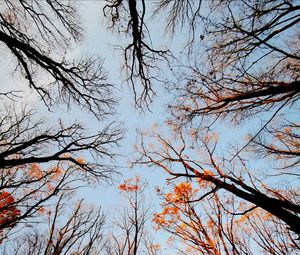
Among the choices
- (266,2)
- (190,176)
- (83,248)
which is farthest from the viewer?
(83,248)

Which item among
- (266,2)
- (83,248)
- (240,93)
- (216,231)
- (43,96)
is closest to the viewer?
(266,2)

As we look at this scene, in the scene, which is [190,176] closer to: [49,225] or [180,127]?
[180,127]

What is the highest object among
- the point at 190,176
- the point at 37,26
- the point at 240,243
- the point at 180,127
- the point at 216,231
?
the point at 37,26

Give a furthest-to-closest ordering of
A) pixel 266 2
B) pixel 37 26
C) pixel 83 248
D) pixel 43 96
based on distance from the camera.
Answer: pixel 83 248
pixel 43 96
pixel 37 26
pixel 266 2

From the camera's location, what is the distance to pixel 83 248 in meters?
10.9

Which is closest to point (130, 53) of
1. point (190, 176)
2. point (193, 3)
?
point (193, 3)

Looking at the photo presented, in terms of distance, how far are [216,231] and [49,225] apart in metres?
8.41

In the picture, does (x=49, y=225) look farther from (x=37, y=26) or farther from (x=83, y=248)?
(x=37, y=26)

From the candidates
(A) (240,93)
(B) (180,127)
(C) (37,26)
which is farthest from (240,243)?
(C) (37,26)

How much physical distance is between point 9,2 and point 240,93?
5.32m

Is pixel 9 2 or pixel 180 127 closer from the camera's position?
pixel 9 2

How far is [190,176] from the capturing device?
6.62 m

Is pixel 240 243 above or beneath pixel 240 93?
beneath

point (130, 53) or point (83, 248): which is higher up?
point (130, 53)
